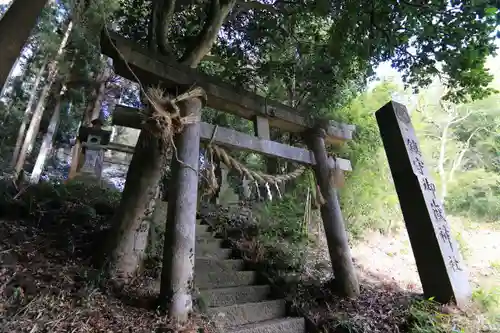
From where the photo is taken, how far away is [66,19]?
39.2 feet

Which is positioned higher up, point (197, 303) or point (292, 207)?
point (292, 207)

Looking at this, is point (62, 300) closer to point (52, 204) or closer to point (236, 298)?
point (236, 298)

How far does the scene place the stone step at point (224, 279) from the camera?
13.6ft

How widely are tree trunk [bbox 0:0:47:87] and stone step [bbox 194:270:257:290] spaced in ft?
9.70

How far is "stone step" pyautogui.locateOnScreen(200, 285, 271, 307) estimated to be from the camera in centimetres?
379

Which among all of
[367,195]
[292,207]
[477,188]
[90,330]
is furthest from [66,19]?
[477,188]

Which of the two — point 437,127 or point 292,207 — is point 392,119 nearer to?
point 292,207

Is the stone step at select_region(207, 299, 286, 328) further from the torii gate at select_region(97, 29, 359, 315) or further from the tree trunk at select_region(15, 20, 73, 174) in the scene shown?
the tree trunk at select_region(15, 20, 73, 174)

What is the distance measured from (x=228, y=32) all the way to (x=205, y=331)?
210 inches

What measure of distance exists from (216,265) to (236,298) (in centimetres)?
67

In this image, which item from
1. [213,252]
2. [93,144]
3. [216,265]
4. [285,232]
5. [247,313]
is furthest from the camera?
[93,144]

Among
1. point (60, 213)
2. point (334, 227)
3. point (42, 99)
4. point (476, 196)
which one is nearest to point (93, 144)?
point (42, 99)

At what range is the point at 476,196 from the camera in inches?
407

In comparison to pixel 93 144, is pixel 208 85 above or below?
below
